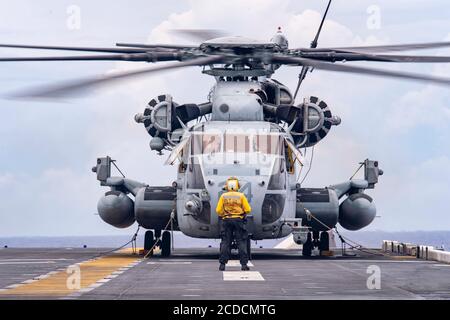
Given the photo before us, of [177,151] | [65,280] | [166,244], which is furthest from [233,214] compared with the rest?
[166,244]

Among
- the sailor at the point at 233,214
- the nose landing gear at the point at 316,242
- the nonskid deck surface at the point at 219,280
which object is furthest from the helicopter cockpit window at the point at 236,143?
the nose landing gear at the point at 316,242

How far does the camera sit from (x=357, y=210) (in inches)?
1495

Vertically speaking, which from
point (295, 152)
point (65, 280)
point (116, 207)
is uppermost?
point (295, 152)

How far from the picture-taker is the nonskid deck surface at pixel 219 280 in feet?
66.1

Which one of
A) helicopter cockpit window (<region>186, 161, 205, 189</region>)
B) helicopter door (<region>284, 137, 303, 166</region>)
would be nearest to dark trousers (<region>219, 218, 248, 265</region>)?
helicopter cockpit window (<region>186, 161, 205, 189</region>)

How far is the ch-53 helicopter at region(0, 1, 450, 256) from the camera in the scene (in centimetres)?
3062

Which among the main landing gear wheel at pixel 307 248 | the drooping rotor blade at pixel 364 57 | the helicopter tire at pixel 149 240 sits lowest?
the main landing gear wheel at pixel 307 248

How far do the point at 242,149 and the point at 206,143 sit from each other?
1.03m

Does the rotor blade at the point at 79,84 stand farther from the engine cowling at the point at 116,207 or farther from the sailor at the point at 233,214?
the engine cowling at the point at 116,207

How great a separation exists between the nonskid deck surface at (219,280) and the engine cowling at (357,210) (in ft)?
15.6

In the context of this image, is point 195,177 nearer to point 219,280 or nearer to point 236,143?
point 236,143

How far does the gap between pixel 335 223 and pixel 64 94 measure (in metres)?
19.3
